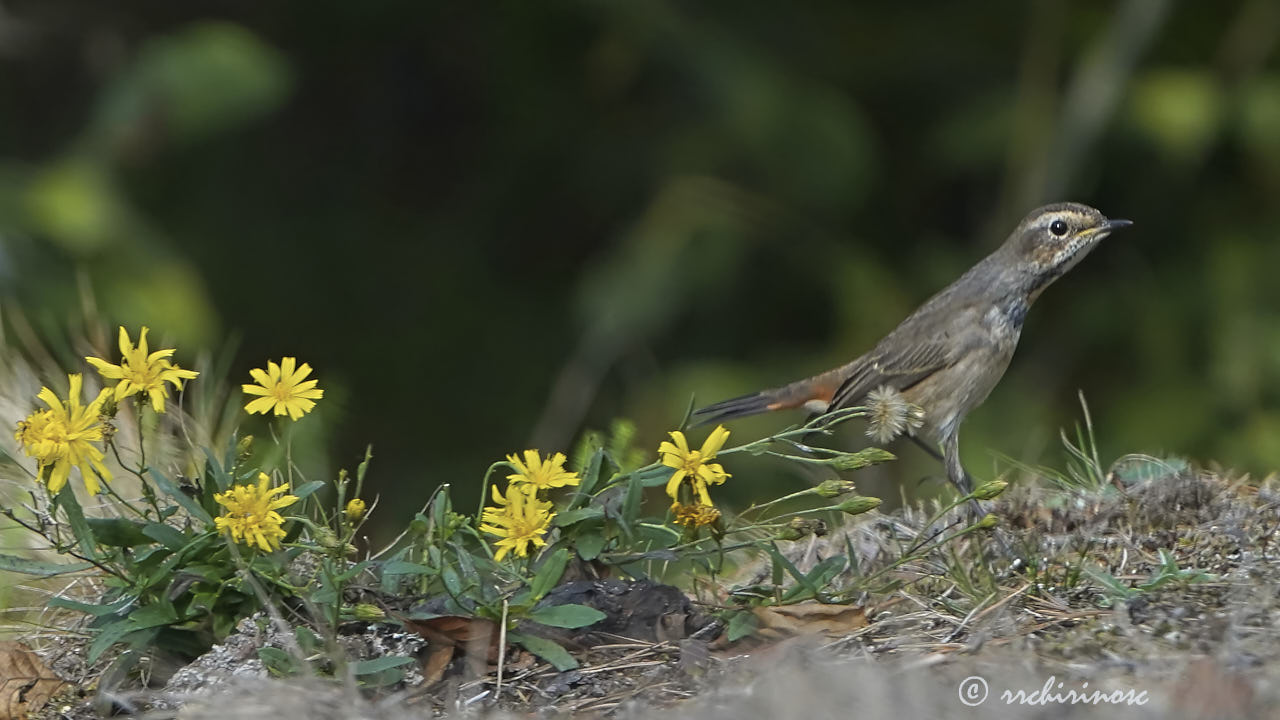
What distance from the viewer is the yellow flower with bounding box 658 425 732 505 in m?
2.85

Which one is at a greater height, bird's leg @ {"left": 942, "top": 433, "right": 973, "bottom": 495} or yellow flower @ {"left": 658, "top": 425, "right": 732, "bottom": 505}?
bird's leg @ {"left": 942, "top": 433, "right": 973, "bottom": 495}

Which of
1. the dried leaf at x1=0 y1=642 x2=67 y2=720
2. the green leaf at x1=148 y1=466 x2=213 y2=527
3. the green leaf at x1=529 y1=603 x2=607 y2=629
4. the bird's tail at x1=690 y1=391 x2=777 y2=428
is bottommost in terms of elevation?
the dried leaf at x1=0 y1=642 x2=67 y2=720

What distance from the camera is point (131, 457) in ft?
13.4

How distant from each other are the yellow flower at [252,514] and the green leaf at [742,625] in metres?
0.89

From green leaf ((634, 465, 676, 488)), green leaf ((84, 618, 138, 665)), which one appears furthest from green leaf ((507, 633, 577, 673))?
green leaf ((84, 618, 138, 665))

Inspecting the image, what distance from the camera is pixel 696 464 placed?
2.87 metres

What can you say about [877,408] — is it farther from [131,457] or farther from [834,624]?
[131,457]

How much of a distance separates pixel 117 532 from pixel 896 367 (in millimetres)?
2594

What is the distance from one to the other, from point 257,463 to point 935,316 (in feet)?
7.53

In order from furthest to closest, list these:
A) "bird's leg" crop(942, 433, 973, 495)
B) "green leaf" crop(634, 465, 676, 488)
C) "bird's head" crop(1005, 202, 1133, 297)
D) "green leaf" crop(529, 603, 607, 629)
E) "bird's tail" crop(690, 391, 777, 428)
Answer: "bird's tail" crop(690, 391, 777, 428) → "bird's head" crop(1005, 202, 1133, 297) → "bird's leg" crop(942, 433, 973, 495) → "green leaf" crop(634, 465, 676, 488) → "green leaf" crop(529, 603, 607, 629)

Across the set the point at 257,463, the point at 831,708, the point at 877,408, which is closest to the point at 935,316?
the point at 877,408

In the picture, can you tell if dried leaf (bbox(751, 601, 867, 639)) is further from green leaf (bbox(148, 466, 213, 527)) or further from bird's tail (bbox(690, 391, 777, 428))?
bird's tail (bbox(690, 391, 777, 428))

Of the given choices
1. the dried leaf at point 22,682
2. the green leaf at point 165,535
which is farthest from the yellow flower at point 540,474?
the dried leaf at point 22,682

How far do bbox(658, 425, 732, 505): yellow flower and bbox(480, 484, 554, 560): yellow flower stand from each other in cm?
26
